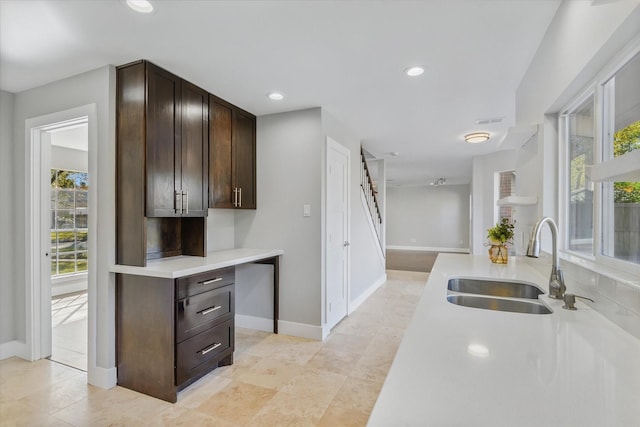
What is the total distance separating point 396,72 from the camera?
246 cm

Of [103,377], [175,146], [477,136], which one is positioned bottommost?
[103,377]

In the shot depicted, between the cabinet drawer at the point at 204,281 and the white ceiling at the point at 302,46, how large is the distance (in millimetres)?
1617

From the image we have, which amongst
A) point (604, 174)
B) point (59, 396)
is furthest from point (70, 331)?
point (604, 174)

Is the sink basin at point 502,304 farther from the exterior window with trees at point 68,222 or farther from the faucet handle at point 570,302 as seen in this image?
the exterior window with trees at point 68,222

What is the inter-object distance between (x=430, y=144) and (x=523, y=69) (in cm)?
262

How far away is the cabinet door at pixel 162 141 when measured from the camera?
2268 mm

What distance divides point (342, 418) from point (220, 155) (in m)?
2.43

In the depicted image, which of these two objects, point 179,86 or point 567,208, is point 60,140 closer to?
point 179,86

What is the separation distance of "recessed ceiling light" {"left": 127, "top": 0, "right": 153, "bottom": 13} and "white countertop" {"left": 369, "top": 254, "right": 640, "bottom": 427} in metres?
2.07

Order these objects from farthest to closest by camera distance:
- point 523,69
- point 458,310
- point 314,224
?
1. point 314,224
2. point 523,69
3. point 458,310

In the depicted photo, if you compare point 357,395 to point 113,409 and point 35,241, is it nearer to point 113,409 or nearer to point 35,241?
point 113,409

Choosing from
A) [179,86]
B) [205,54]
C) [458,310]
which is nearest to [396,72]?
[205,54]

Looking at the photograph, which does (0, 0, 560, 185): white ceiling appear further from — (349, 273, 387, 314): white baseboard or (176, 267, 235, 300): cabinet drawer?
(349, 273, 387, 314): white baseboard

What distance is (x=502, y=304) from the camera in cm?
154
